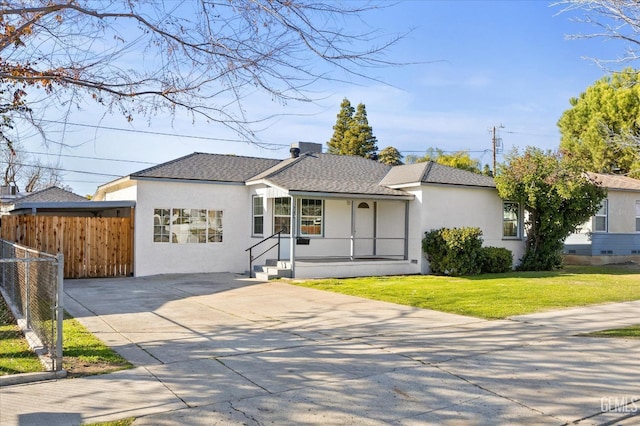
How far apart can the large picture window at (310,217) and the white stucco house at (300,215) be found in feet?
0.12

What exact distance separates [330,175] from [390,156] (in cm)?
3413

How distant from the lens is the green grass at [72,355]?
6414mm

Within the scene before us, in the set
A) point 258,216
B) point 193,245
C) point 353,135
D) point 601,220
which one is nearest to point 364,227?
point 258,216

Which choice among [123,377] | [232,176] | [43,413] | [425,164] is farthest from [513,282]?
[43,413]

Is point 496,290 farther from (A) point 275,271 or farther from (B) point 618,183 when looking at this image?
(B) point 618,183

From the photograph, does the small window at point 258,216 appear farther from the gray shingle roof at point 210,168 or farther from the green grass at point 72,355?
the green grass at point 72,355

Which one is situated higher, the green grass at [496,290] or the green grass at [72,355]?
the green grass at [496,290]

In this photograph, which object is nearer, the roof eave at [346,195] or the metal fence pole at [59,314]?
the metal fence pole at [59,314]

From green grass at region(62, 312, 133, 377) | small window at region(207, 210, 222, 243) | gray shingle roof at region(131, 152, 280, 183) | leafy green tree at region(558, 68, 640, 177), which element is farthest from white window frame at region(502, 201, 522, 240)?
green grass at region(62, 312, 133, 377)

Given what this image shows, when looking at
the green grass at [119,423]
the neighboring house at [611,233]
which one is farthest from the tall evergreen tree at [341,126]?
the green grass at [119,423]

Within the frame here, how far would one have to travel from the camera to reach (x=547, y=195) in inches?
773

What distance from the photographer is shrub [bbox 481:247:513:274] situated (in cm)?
1891

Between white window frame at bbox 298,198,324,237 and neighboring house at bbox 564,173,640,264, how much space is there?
12.1 m

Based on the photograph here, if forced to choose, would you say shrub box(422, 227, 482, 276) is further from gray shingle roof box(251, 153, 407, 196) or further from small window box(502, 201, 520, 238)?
small window box(502, 201, 520, 238)
